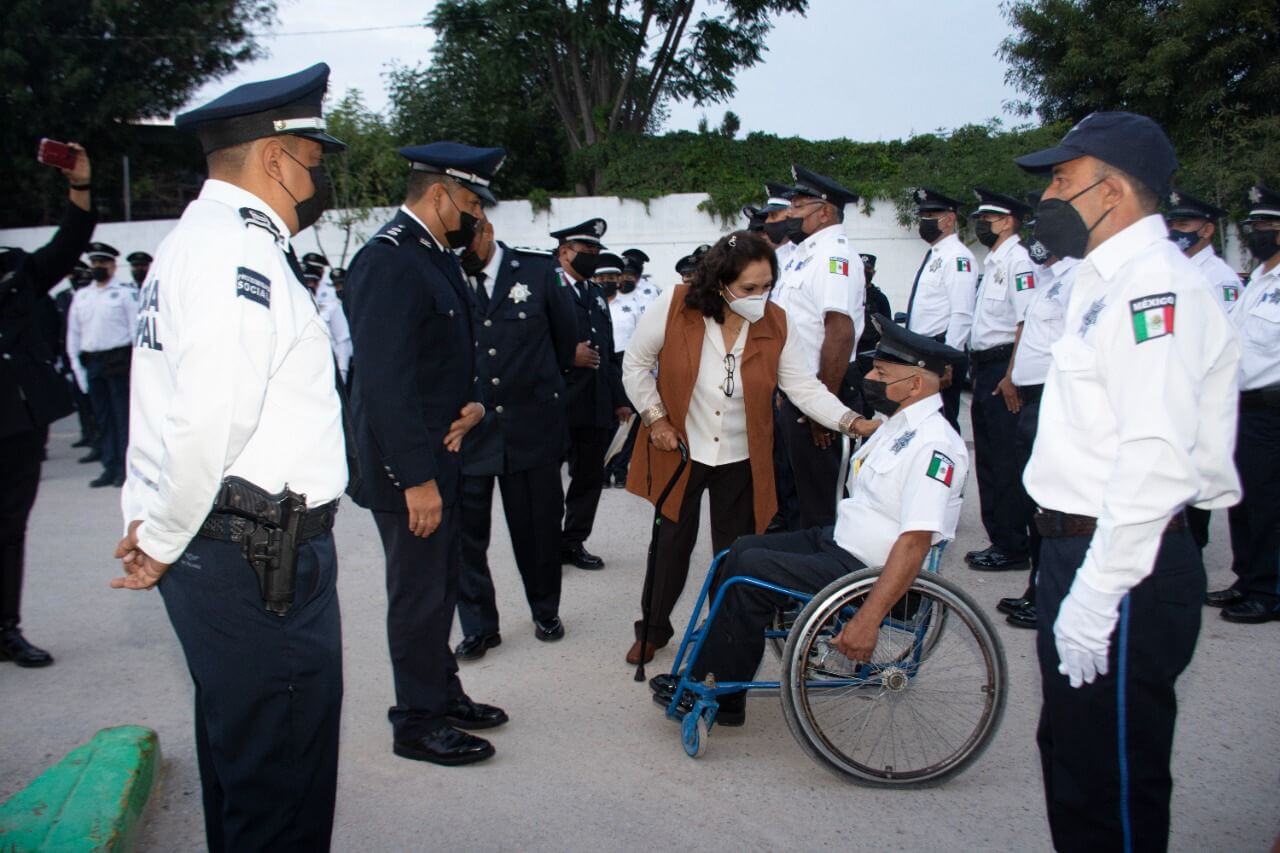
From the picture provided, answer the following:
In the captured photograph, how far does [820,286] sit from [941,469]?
214cm

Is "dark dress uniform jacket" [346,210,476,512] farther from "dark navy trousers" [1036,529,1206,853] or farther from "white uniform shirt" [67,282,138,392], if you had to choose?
"white uniform shirt" [67,282,138,392]

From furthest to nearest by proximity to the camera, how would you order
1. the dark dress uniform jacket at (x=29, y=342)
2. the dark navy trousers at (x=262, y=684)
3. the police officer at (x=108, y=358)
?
the police officer at (x=108, y=358)
the dark dress uniform jacket at (x=29, y=342)
the dark navy trousers at (x=262, y=684)

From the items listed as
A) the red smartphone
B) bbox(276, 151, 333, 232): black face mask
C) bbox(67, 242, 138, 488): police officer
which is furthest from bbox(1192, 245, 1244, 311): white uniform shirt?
bbox(67, 242, 138, 488): police officer

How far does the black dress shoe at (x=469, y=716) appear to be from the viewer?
3.77 m

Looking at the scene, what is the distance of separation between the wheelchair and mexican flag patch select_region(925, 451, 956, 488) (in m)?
0.33

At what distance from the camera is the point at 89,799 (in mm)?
2842

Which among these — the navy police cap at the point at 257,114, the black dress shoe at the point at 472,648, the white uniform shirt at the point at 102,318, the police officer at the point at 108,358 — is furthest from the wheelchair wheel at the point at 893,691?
the white uniform shirt at the point at 102,318

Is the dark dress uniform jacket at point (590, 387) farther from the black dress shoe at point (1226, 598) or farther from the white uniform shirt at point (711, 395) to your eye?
the black dress shoe at point (1226, 598)

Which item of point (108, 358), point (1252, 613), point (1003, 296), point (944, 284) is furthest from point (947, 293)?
point (108, 358)

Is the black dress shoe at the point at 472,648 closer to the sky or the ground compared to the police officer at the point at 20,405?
closer to the ground

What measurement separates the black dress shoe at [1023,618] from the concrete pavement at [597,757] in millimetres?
46

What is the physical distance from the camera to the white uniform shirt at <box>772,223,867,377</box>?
5102mm

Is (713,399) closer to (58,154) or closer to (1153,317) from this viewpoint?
(1153,317)

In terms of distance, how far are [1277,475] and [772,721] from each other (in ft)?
9.60
